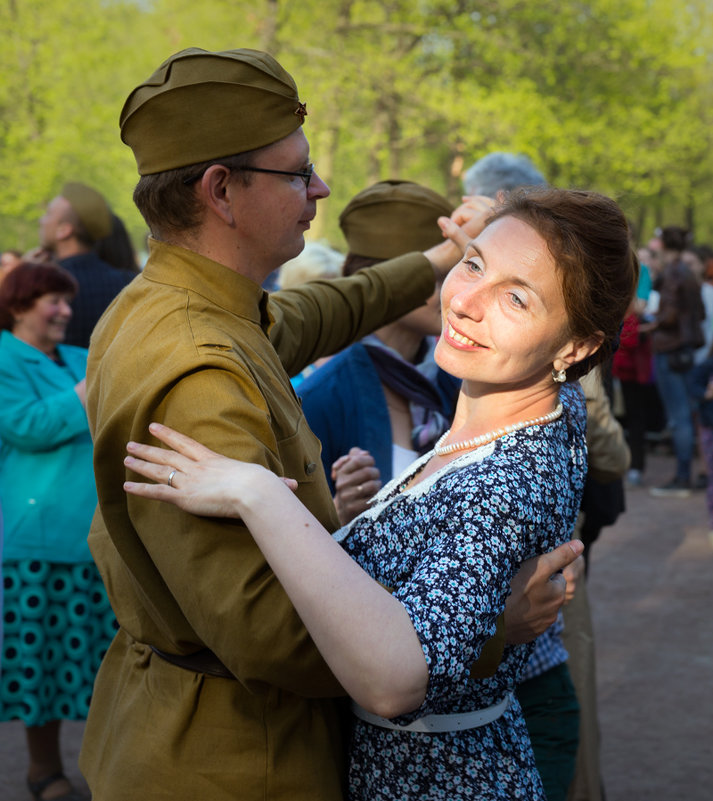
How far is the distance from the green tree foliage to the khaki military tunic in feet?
59.1

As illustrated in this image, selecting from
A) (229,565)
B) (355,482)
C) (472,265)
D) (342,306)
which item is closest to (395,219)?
(342,306)

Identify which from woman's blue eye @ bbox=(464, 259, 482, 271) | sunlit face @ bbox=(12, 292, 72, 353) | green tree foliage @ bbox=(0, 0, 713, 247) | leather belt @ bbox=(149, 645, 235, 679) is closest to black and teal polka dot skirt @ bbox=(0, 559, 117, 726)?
sunlit face @ bbox=(12, 292, 72, 353)

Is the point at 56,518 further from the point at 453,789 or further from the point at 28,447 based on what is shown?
the point at 453,789

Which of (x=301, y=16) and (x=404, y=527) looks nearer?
(x=404, y=527)

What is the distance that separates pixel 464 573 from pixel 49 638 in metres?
3.45

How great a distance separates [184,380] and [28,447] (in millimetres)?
3041

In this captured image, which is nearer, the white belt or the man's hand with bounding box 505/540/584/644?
the man's hand with bounding box 505/540/584/644

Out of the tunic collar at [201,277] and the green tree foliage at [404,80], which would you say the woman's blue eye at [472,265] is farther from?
the green tree foliage at [404,80]

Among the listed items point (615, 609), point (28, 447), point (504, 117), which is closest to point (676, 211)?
point (504, 117)

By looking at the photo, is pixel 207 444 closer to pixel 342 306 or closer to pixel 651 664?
pixel 342 306

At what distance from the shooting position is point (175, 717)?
1729 millimetres

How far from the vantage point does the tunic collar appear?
180 cm

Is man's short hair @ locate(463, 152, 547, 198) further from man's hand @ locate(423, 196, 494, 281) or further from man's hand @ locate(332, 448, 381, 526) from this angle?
man's hand @ locate(332, 448, 381, 526)

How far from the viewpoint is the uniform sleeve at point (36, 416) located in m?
4.25
